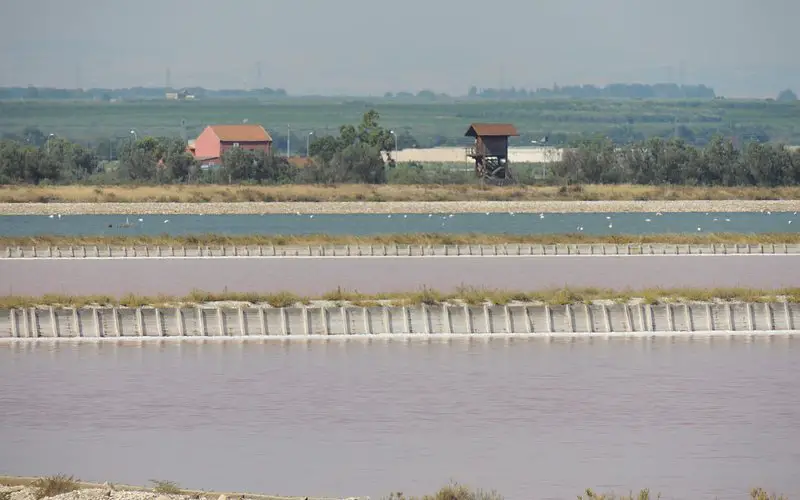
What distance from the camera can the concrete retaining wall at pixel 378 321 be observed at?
44.4m

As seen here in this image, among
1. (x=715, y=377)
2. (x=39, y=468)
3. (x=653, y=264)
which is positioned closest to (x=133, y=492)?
(x=39, y=468)

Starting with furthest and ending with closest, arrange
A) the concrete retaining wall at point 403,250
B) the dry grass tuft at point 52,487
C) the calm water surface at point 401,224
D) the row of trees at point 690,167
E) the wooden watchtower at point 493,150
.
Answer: the row of trees at point 690,167 → the wooden watchtower at point 493,150 → the calm water surface at point 401,224 → the concrete retaining wall at point 403,250 → the dry grass tuft at point 52,487

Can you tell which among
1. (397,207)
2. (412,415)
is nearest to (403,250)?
(412,415)

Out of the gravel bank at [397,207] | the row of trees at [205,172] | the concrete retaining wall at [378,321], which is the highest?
the concrete retaining wall at [378,321]

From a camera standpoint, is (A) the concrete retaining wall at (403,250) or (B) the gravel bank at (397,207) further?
(B) the gravel bank at (397,207)

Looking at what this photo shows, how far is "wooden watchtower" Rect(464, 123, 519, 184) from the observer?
150250mm

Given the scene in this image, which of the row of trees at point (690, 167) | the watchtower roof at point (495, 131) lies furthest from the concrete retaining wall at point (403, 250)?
the row of trees at point (690, 167)

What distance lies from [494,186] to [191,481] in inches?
4907

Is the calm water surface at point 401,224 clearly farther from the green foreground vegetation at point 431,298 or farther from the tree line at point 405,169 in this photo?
the green foreground vegetation at point 431,298

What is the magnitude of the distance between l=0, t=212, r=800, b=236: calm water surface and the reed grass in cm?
844

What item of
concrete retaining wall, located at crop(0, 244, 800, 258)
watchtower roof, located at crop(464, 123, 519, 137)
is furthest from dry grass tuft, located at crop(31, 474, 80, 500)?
watchtower roof, located at crop(464, 123, 519, 137)

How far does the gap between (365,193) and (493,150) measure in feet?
46.7

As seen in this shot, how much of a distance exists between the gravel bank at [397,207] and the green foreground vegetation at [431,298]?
84200mm

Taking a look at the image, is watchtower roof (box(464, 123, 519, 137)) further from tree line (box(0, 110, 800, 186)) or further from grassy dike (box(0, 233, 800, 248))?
grassy dike (box(0, 233, 800, 248))
